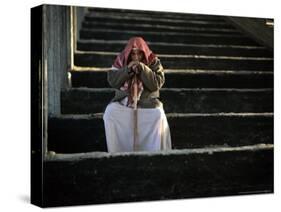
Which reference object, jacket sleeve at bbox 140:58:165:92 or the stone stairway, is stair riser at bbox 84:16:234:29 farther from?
jacket sleeve at bbox 140:58:165:92

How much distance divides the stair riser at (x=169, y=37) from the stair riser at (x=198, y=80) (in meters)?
0.25

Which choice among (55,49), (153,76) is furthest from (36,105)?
(153,76)

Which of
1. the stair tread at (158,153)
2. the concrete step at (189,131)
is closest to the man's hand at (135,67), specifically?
the concrete step at (189,131)

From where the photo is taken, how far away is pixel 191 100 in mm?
5430

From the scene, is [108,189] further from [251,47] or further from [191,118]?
[251,47]

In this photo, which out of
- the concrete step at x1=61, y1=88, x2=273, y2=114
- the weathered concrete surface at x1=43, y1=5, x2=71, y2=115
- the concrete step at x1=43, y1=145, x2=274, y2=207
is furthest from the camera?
the concrete step at x1=61, y1=88, x2=273, y2=114

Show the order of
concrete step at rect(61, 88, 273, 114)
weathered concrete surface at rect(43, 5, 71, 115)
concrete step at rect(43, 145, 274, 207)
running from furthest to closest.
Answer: concrete step at rect(61, 88, 273, 114)
concrete step at rect(43, 145, 274, 207)
weathered concrete surface at rect(43, 5, 71, 115)

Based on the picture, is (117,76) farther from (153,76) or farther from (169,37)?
(169,37)

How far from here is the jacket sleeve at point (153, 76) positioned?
17.1 feet

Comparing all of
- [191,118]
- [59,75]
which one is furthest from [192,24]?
[59,75]

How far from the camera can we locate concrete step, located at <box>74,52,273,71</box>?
17.2 ft

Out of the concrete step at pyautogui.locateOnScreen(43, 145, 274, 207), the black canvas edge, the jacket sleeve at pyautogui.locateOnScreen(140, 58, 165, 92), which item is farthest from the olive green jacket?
the black canvas edge

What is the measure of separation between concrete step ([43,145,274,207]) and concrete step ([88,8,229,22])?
0.97m

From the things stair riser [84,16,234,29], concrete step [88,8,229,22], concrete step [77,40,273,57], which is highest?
concrete step [88,8,229,22]
